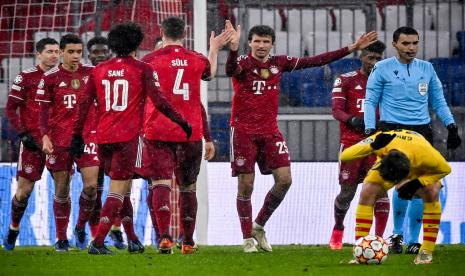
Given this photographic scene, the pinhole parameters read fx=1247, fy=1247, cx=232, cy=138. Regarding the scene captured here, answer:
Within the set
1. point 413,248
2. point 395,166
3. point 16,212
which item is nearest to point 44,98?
point 16,212

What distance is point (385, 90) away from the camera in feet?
37.2

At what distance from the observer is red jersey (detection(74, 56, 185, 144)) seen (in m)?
10.4

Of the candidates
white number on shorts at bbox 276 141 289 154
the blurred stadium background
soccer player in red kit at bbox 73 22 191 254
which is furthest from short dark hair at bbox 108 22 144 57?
the blurred stadium background

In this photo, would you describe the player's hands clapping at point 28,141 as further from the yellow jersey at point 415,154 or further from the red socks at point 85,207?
the yellow jersey at point 415,154

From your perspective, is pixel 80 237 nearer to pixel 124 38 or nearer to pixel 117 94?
pixel 117 94

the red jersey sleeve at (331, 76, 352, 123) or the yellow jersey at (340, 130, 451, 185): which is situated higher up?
the red jersey sleeve at (331, 76, 352, 123)

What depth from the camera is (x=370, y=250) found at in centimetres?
936

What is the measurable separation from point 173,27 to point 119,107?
1.00 meters

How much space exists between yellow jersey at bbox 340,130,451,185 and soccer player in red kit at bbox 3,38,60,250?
13.7 feet

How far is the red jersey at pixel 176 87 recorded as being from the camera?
11016mm

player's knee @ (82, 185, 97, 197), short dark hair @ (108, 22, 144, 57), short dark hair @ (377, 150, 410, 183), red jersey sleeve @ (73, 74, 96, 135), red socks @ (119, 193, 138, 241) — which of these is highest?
short dark hair @ (108, 22, 144, 57)

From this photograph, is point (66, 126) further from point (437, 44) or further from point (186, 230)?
point (437, 44)

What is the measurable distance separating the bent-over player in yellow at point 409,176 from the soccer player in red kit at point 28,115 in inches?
163

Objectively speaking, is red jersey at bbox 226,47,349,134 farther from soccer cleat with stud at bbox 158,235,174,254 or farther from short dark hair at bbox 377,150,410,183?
short dark hair at bbox 377,150,410,183
